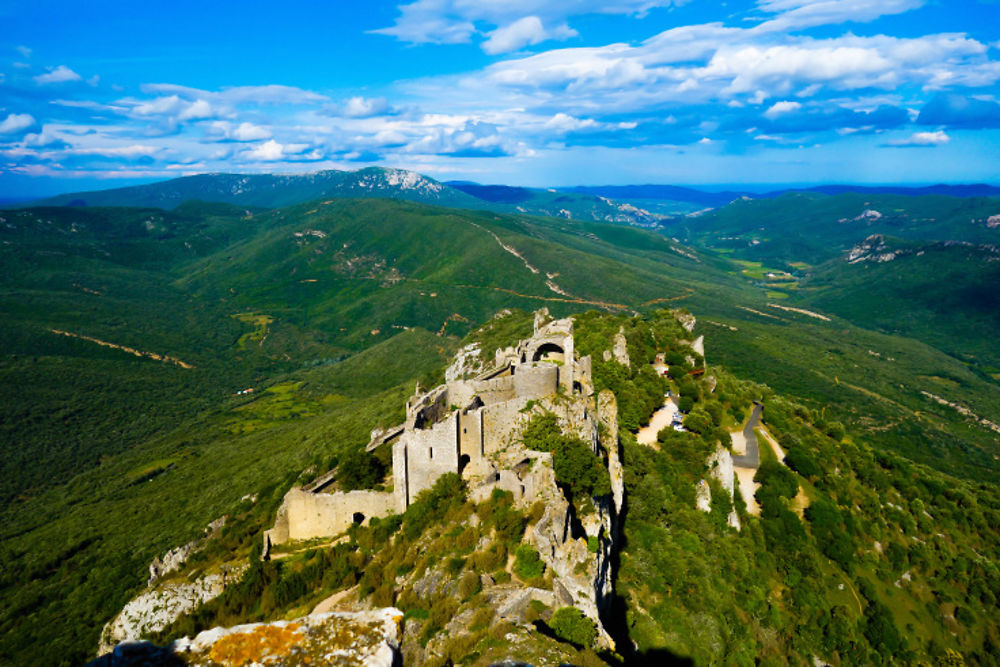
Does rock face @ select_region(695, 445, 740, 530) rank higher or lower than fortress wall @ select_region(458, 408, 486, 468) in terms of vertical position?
Answer: lower

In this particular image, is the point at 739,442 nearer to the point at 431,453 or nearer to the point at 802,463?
the point at 802,463

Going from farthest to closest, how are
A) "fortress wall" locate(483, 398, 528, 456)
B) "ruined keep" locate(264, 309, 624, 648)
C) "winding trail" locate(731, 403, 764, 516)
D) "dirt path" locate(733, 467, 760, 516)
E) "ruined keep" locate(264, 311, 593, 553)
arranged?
"winding trail" locate(731, 403, 764, 516) < "dirt path" locate(733, 467, 760, 516) < "fortress wall" locate(483, 398, 528, 456) < "ruined keep" locate(264, 311, 593, 553) < "ruined keep" locate(264, 309, 624, 648)

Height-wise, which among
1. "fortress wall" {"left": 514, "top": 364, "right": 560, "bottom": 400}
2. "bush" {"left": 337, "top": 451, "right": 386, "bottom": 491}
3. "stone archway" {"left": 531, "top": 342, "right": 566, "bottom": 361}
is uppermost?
"fortress wall" {"left": 514, "top": 364, "right": 560, "bottom": 400}

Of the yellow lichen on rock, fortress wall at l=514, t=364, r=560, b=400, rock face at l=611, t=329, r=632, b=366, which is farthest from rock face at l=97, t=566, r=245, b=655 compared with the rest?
rock face at l=611, t=329, r=632, b=366

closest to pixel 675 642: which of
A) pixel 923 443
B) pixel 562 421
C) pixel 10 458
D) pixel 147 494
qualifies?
pixel 562 421

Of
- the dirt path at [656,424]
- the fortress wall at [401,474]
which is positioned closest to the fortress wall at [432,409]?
the fortress wall at [401,474]

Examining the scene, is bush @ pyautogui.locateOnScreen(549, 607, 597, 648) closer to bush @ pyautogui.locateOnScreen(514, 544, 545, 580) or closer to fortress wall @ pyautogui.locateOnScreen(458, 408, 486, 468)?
bush @ pyautogui.locateOnScreen(514, 544, 545, 580)

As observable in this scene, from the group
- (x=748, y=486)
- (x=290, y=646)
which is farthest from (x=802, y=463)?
(x=290, y=646)
